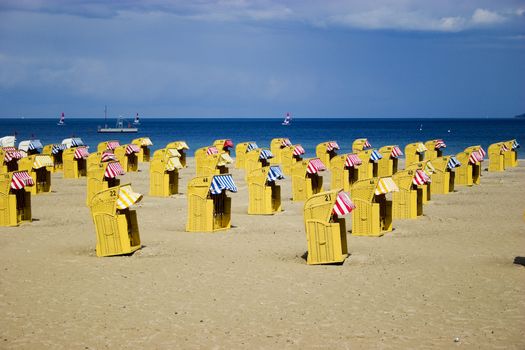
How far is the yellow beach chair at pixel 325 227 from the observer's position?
45.6 ft

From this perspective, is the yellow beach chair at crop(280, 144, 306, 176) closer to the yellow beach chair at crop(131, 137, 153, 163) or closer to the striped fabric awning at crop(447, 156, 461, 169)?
the striped fabric awning at crop(447, 156, 461, 169)

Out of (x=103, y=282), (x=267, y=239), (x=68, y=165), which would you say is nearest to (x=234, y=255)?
(x=267, y=239)

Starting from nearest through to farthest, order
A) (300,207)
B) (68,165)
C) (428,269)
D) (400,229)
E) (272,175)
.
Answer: (428,269) < (400,229) < (272,175) < (300,207) < (68,165)

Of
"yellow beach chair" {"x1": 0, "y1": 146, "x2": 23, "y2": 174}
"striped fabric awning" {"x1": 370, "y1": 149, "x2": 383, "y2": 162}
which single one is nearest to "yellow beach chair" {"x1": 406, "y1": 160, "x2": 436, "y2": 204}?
"striped fabric awning" {"x1": 370, "y1": 149, "x2": 383, "y2": 162}

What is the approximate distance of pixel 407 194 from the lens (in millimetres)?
20344

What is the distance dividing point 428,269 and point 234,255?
3.74 m

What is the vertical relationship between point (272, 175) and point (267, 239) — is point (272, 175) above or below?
above

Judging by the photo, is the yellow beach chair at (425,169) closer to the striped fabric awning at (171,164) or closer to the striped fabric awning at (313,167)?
the striped fabric awning at (313,167)

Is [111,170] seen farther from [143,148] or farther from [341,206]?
[143,148]

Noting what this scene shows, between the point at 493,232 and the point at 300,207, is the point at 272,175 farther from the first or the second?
the point at 493,232

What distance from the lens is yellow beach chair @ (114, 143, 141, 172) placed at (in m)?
36.1

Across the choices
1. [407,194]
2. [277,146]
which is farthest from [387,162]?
[407,194]

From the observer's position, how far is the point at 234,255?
15141 millimetres

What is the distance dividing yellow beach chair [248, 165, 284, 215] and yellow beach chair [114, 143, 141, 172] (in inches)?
613
